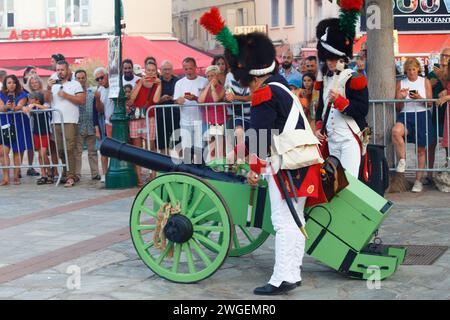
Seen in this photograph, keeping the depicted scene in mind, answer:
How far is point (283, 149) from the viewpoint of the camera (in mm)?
6477

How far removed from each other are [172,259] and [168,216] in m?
0.34

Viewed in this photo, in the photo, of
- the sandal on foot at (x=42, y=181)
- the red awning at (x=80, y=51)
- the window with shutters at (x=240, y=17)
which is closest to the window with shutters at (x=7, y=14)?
the red awning at (x=80, y=51)

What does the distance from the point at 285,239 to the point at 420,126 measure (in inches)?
217

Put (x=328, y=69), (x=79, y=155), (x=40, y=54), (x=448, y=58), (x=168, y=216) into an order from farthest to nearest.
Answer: (x=40, y=54)
(x=79, y=155)
(x=448, y=58)
(x=328, y=69)
(x=168, y=216)

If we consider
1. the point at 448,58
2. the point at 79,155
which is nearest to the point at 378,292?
the point at 448,58

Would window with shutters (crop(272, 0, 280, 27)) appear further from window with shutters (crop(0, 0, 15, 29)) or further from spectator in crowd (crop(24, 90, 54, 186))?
spectator in crowd (crop(24, 90, 54, 186))

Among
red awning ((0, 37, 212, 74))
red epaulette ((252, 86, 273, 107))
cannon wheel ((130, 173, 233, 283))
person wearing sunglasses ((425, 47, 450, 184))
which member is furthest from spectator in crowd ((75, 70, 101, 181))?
red awning ((0, 37, 212, 74))

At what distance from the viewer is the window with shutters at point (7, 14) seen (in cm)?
4103

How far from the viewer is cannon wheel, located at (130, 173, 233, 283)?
6629 mm

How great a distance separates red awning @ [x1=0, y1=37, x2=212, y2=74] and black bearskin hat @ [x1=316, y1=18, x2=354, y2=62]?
24.3 m

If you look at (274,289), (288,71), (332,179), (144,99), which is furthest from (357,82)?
(144,99)

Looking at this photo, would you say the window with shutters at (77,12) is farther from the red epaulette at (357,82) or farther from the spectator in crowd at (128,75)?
the red epaulette at (357,82)

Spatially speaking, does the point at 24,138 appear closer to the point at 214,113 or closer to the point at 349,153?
the point at 214,113
